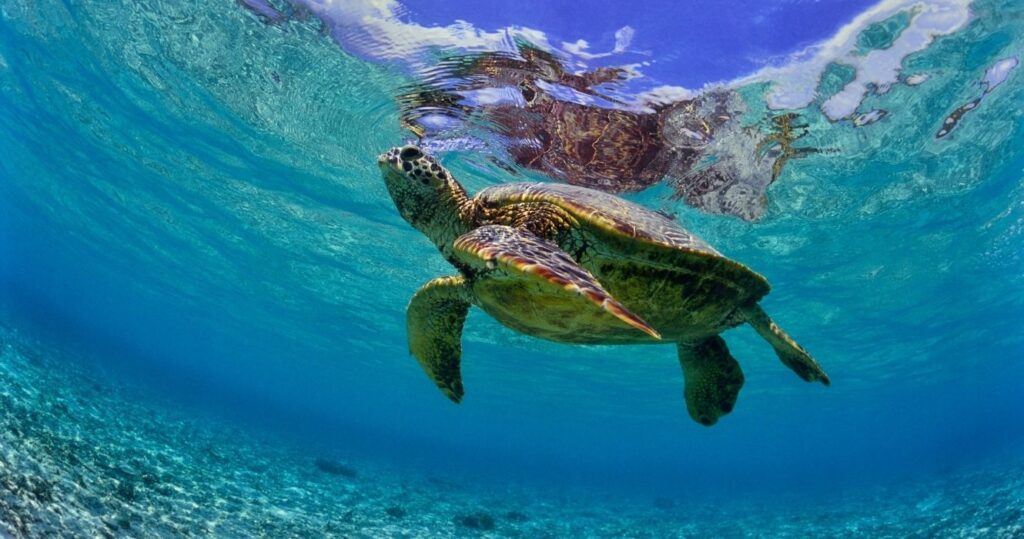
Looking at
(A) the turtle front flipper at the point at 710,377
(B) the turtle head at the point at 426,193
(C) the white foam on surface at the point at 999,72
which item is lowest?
(A) the turtle front flipper at the point at 710,377

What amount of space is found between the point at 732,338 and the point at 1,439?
21.8m

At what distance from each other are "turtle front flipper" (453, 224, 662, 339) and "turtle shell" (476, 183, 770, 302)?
28.4 inches

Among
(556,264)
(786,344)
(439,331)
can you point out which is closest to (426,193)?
(439,331)

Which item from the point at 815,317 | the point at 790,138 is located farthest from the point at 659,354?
the point at 790,138

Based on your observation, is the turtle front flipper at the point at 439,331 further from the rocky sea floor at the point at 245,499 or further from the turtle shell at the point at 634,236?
the rocky sea floor at the point at 245,499

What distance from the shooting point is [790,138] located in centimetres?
872

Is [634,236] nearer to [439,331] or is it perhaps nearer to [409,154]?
[409,154]

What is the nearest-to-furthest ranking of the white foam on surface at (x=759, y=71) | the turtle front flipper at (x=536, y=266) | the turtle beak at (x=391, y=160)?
the turtle front flipper at (x=536, y=266) → the turtle beak at (x=391, y=160) → the white foam on surface at (x=759, y=71)

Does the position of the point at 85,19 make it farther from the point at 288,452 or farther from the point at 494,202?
the point at 288,452

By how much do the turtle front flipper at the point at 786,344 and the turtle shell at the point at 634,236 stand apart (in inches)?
32.5

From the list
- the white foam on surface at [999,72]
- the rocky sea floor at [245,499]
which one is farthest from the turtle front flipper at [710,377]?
the rocky sea floor at [245,499]

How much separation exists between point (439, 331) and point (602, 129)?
16.7 feet

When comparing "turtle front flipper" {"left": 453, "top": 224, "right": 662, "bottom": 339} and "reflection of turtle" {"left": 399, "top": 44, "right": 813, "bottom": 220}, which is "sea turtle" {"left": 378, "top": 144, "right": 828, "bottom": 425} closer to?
"turtle front flipper" {"left": 453, "top": 224, "right": 662, "bottom": 339}

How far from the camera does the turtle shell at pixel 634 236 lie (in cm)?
383
